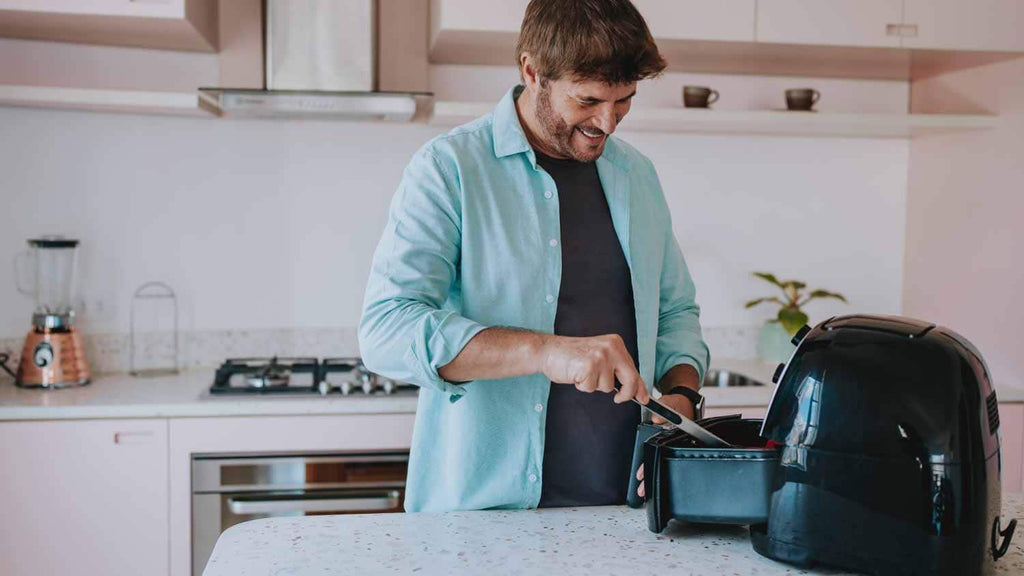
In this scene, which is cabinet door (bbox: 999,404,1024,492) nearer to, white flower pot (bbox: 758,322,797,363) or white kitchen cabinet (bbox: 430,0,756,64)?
white flower pot (bbox: 758,322,797,363)

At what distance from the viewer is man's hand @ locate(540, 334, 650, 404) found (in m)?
1.21

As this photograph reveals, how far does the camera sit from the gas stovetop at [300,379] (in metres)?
2.48

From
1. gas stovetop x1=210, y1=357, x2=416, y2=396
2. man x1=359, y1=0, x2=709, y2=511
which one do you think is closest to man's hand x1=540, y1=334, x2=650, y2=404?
man x1=359, y1=0, x2=709, y2=511

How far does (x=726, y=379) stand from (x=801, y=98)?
88 cm

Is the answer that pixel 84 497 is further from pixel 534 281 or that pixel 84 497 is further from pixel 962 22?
pixel 962 22

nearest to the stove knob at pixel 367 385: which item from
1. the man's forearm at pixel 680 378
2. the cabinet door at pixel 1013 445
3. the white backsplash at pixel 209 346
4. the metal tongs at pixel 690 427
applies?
the white backsplash at pixel 209 346

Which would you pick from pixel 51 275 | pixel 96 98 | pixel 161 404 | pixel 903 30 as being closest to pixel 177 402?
pixel 161 404

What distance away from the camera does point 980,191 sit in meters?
2.84

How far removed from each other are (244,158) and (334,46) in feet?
1.68

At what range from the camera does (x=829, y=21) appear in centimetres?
264

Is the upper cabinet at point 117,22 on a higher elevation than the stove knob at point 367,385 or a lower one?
higher

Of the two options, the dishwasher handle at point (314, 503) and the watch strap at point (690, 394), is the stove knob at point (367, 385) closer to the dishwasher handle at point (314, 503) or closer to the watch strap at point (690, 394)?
the dishwasher handle at point (314, 503)

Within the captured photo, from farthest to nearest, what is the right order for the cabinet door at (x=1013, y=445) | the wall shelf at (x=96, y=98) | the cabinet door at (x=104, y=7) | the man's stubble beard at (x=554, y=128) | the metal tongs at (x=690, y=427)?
the cabinet door at (x=1013, y=445)
the wall shelf at (x=96, y=98)
the cabinet door at (x=104, y=7)
the man's stubble beard at (x=554, y=128)
the metal tongs at (x=690, y=427)

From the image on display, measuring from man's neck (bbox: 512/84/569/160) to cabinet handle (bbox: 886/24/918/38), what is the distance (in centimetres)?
154
